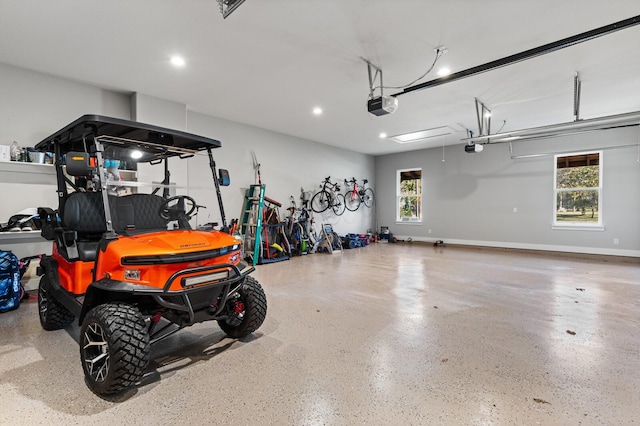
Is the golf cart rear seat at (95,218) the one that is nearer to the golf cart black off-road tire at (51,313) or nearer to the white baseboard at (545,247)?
the golf cart black off-road tire at (51,313)

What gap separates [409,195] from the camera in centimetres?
1012

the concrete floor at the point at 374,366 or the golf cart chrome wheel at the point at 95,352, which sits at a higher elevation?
the golf cart chrome wheel at the point at 95,352

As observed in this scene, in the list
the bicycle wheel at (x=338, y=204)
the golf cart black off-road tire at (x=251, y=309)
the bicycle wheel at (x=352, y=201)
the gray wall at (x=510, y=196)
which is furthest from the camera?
the bicycle wheel at (x=352, y=201)

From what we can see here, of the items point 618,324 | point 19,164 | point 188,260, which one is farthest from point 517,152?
point 19,164

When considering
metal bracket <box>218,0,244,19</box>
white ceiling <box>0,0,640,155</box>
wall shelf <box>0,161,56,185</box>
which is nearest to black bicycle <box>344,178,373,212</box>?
white ceiling <box>0,0,640,155</box>

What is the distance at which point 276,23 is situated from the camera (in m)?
3.02

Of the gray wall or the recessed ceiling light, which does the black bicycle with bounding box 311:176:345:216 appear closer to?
the gray wall

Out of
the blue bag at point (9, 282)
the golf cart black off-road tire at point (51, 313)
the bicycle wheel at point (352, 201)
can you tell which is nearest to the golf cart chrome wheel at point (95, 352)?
the golf cart black off-road tire at point (51, 313)

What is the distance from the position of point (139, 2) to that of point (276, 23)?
120 centimetres

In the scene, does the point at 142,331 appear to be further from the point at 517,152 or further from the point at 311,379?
the point at 517,152

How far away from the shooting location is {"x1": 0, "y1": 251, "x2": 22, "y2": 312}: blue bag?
129 inches

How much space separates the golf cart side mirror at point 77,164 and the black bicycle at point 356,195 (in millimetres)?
7824

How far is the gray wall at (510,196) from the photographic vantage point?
6.64m

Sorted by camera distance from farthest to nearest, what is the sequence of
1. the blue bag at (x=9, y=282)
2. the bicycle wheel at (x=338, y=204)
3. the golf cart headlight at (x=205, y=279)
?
1. the bicycle wheel at (x=338, y=204)
2. the blue bag at (x=9, y=282)
3. the golf cart headlight at (x=205, y=279)
